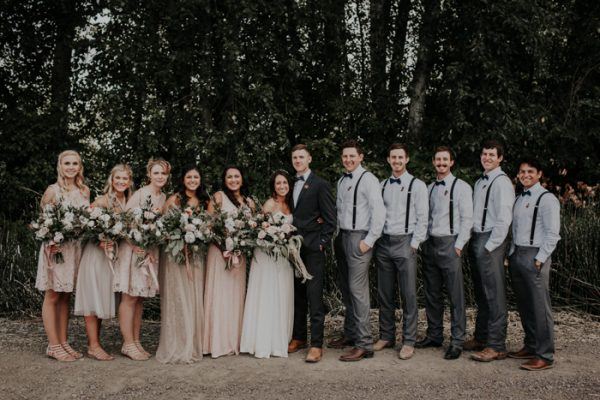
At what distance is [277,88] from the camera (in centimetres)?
1238

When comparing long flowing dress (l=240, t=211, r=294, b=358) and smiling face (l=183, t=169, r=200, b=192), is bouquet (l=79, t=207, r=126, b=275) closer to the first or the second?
smiling face (l=183, t=169, r=200, b=192)

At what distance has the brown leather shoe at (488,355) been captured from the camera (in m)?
6.24

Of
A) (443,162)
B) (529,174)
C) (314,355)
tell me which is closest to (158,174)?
(314,355)

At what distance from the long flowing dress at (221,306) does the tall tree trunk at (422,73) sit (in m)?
7.34

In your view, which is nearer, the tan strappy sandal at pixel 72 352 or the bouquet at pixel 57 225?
the bouquet at pixel 57 225

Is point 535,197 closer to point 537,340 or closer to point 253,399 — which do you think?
point 537,340

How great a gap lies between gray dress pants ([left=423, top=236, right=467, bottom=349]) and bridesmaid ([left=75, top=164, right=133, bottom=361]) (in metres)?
3.52

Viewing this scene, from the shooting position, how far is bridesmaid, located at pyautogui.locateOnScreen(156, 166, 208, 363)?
6.28 m

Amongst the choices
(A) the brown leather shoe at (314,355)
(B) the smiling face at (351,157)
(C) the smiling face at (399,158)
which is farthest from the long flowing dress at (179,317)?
(C) the smiling face at (399,158)

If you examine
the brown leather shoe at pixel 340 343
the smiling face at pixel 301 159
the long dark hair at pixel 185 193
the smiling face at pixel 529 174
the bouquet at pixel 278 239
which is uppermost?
the smiling face at pixel 301 159

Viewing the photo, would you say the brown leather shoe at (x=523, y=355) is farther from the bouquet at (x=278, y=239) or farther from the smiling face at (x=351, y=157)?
the smiling face at (x=351, y=157)

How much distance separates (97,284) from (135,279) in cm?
44

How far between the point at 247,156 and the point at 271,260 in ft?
17.0

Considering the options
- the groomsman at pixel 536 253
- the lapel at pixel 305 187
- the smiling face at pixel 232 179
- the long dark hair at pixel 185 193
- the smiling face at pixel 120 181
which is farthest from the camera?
the smiling face at pixel 232 179
